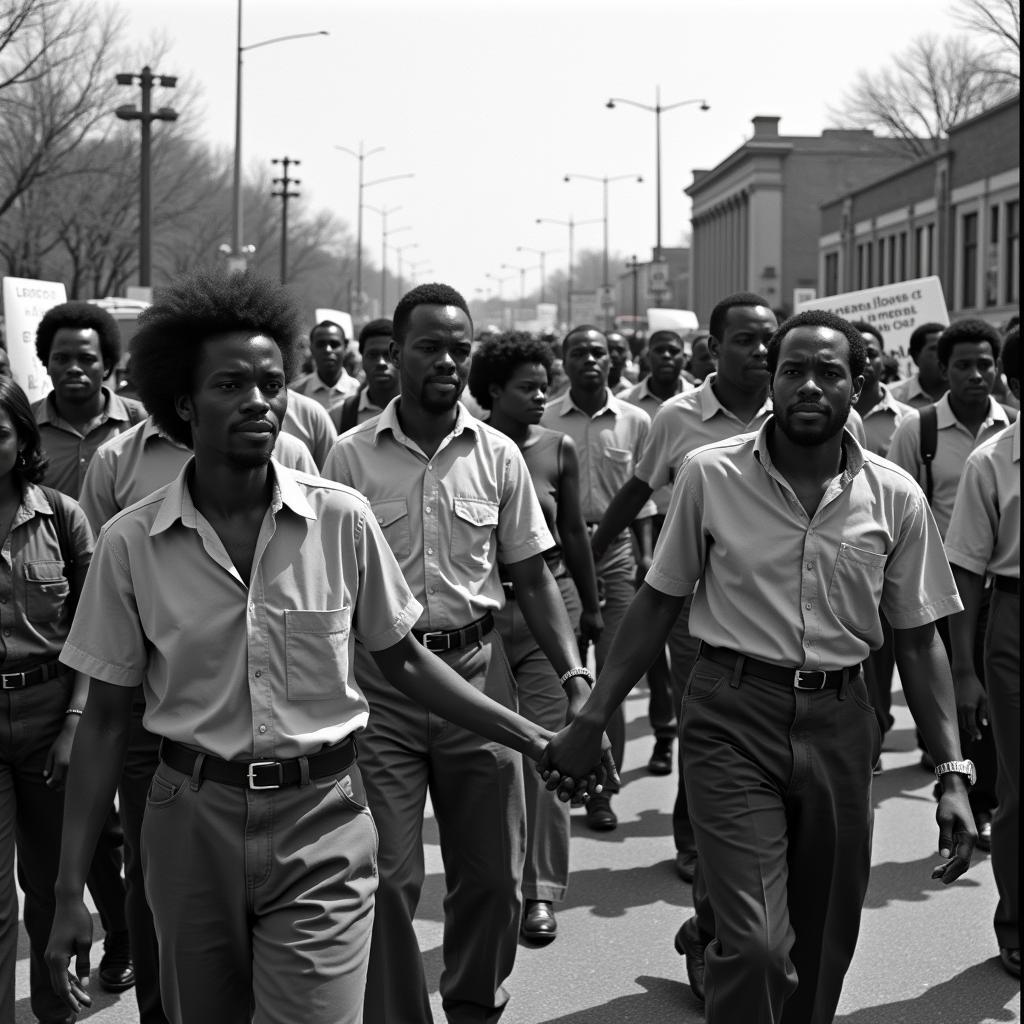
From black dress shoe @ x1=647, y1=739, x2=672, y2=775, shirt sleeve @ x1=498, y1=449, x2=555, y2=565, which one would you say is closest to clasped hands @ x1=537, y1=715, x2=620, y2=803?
shirt sleeve @ x1=498, y1=449, x2=555, y2=565

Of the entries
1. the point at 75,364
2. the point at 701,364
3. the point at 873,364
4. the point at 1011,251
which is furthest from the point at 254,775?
the point at 1011,251

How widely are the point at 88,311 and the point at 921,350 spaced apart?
606cm

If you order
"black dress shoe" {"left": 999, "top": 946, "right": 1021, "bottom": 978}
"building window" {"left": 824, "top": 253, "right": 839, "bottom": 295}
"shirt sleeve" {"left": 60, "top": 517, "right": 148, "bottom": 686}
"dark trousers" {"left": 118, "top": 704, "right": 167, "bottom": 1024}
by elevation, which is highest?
"building window" {"left": 824, "top": 253, "right": 839, "bottom": 295}

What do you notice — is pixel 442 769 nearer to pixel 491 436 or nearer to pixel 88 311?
pixel 491 436

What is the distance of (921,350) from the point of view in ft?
36.3

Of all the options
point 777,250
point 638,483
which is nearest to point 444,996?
point 638,483

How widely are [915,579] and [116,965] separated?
3.10 metres

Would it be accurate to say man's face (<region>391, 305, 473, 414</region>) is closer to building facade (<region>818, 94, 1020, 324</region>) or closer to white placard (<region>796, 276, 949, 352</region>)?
white placard (<region>796, 276, 949, 352</region>)

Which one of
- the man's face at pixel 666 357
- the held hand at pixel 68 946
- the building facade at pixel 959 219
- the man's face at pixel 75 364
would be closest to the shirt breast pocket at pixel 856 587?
the held hand at pixel 68 946

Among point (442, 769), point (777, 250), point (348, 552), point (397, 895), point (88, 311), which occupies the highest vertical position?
point (777, 250)

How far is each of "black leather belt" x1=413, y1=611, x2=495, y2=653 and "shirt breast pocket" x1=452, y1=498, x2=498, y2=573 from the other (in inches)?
7.7

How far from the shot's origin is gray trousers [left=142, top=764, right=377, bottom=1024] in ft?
11.5

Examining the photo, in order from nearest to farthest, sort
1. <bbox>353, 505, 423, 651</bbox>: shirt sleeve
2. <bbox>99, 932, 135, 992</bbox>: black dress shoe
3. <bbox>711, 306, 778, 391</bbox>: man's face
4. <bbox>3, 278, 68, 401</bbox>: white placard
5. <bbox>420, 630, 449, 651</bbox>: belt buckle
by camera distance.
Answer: <bbox>353, 505, 423, 651</bbox>: shirt sleeve
<bbox>420, 630, 449, 651</bbox>: belt buckle
<bbox>99, 932, 135, 992</bbox>: black dress shoe
<bbox>711, 306, 778, 391</bbox>: man's face
<bbox>3, 278, 68, 401</bbox>: white placard

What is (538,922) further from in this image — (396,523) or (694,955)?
(396,523)
